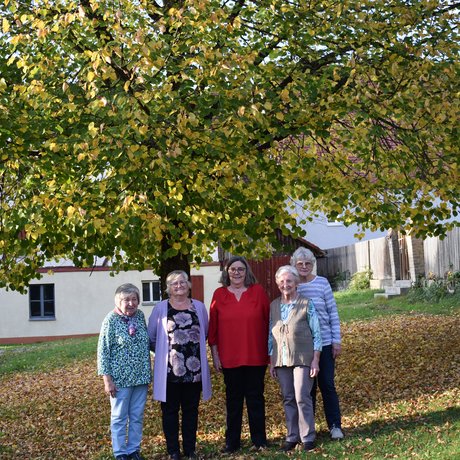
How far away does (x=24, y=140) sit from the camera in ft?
33.2

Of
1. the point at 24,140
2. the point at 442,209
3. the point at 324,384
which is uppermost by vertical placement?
the point at 24,140

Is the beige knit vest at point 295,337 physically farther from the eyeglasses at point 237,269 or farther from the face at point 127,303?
the face at point 127,303

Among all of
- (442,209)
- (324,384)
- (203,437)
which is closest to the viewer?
(324,384)

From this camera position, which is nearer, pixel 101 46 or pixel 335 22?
pixel 101 46

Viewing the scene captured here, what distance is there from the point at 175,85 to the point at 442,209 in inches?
151

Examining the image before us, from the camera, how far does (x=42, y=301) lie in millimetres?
31500

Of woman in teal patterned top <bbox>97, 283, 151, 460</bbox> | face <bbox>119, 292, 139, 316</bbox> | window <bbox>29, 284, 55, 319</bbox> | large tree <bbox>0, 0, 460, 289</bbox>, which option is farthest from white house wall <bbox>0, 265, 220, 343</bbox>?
face <bbox>119, 292, 139, 316</bbox>

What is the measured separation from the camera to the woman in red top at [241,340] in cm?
826

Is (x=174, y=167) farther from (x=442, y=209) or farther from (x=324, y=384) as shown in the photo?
(x=442, y=209)

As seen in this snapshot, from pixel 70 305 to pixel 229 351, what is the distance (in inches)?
946

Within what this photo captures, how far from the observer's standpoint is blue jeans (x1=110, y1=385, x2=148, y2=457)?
8.17 metres

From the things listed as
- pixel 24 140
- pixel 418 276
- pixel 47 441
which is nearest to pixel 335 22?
pixel 24 140

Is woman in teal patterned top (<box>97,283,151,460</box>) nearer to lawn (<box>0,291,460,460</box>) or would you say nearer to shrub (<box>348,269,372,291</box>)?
lawn (<box>0,291,460,460</box>)

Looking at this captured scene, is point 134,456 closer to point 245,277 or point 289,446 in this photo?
point 289,446
